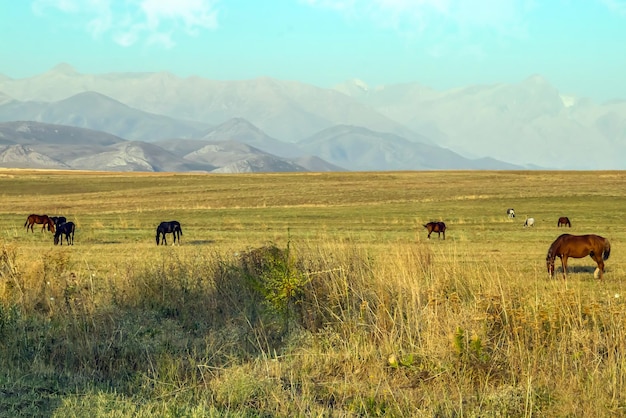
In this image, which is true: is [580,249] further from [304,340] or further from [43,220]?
[43,220]

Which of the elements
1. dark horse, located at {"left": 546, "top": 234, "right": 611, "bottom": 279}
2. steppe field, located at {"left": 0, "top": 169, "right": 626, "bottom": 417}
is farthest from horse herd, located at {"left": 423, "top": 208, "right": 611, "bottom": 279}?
steppe field, located at {"left": 0, "top": 169, "right": 626, "bottom": 417}

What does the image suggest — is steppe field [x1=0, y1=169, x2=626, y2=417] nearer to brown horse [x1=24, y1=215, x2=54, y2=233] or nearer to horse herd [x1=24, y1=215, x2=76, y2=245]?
horse herd [x1=24, y1=215, x2=76, y2=245]

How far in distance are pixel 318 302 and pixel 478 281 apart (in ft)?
9.43

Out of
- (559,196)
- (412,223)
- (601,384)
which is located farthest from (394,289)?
(559,196)

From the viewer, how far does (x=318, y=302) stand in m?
11.4

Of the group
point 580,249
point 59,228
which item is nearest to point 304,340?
point 580,249

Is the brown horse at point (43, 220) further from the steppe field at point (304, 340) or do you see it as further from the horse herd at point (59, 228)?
the steppe field at point (304, 340)

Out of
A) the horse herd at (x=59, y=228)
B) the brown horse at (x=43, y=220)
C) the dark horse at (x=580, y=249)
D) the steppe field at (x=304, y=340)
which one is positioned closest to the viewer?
the steppe field at (x=304, y=340)

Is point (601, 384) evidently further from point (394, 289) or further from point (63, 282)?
point (63, 282)

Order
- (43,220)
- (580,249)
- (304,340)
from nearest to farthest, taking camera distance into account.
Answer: (304,340), (580,249), (43,220)

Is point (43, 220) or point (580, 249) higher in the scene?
point (580, 249)

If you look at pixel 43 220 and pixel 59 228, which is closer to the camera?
pixel 59 228

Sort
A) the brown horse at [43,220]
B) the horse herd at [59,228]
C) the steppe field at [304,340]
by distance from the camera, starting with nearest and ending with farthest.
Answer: the steppe field at [304,340] < the horse herd at [59,228] < the brown horse at [43,220]

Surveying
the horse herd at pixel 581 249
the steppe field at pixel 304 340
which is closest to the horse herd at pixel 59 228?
the steppe field at pixel 304 340
